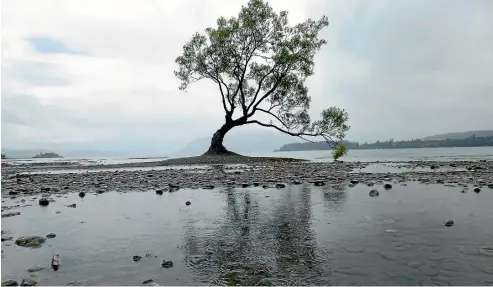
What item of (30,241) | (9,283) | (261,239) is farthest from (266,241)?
(30,241)

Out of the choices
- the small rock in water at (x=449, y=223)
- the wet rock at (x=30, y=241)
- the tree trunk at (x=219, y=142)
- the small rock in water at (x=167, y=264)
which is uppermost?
the tree trunk at (x=219, y=142)

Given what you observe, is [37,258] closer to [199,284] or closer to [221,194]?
[199,284]

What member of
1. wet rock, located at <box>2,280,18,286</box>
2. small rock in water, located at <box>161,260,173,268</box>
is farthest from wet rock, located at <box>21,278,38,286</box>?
small rock in water, located at <box>161,260,173,268</box>

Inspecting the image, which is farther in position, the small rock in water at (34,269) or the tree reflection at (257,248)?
the small rock in water at (34,269)

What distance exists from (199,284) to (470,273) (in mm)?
3981

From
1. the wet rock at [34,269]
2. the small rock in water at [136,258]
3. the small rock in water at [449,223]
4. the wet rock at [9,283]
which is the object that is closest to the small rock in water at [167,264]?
the small rock in water at [136,258]

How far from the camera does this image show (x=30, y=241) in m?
7.33

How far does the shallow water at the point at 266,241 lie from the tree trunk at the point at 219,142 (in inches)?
1445

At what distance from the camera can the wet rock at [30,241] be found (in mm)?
7199

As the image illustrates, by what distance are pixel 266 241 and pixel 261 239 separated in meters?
0.19

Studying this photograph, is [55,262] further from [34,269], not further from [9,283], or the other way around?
[9,283]

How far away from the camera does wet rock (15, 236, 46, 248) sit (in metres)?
7.20

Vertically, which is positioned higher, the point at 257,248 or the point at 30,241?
the point at 30,241

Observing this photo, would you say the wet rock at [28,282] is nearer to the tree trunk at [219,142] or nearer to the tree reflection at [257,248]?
the tree reflection at [257,248]
